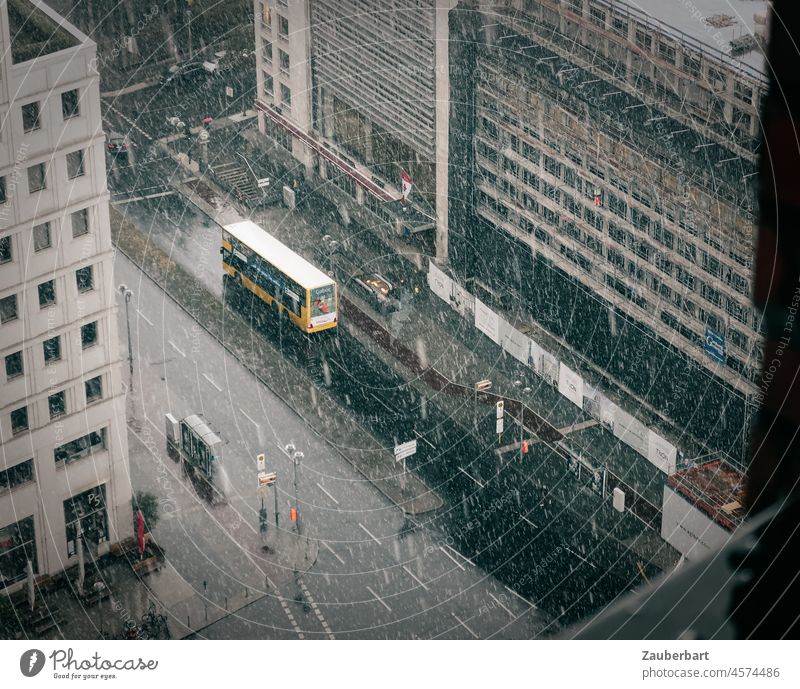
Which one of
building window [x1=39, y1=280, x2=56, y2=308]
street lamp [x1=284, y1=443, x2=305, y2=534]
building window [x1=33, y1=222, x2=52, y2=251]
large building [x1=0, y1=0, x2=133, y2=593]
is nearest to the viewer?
large building [x1=0, y1=0, x2=133, y2=593]

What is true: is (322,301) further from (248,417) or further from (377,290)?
(248,417)

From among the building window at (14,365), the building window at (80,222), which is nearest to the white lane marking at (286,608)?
the building window at (14,365)

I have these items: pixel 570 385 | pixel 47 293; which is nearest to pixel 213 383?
pixel 570 385

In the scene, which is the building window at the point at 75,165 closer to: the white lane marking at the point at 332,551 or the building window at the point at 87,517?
the building window at the point at 87,517

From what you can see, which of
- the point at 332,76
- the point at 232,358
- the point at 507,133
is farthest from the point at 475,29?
the point at 232,358

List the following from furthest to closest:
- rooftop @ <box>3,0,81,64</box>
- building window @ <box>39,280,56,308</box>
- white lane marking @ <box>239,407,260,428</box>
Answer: white lane marking @ <box>239,407,260,428</box>, building window @ <box>39,280,56,308</box>, rooftop @ <box>3,0,81,64</box>

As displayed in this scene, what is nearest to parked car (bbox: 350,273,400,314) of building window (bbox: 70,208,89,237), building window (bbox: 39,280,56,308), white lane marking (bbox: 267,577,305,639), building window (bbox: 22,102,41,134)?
white lane marking (bbox: 267,577,305,639)

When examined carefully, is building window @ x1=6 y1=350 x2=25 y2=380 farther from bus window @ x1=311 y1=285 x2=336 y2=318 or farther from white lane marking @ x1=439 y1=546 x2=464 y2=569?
bus window @ x1=311 y1=285 x2=336 y2=318

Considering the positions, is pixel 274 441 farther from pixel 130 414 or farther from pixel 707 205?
pixel 707 205
